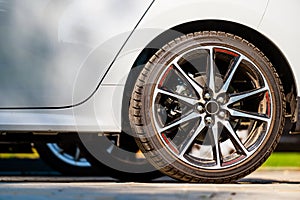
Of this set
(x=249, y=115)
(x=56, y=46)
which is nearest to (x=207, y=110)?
(x=249, y=115)

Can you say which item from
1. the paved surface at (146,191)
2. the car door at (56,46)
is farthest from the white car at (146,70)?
the paved surface at (146,191)

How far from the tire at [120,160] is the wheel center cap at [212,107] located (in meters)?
0.92

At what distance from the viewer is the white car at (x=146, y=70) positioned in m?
4.69

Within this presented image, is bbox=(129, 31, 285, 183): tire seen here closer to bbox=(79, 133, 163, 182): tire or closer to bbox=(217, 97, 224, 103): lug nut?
bbox=(217, 97, 224, 103): lug nut

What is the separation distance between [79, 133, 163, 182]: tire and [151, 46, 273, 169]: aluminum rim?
0.74 m

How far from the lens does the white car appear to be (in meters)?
4.69

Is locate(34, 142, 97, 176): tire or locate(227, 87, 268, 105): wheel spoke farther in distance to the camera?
locate(34, 142, 97, 176): tire

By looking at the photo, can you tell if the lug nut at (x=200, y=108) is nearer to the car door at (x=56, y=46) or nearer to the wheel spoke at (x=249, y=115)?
the wheel spoke at (x=249, y=115)

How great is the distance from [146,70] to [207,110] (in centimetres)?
41

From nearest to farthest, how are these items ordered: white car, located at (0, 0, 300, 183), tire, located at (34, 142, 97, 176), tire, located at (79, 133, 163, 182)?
white car, located at (0, 0, 300, 183) < tire, located at (79, 133, 163, 182) < tire, located at (34, 142, 97, 176)

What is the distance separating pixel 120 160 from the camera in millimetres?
5785

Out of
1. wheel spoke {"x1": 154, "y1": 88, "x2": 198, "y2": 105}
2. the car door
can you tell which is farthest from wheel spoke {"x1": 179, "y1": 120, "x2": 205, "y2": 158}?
the car door

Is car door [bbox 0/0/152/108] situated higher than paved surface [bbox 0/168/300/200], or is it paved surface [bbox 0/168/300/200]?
car door [bbox 0/0/152/108]

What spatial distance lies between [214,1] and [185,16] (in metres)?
0.18
